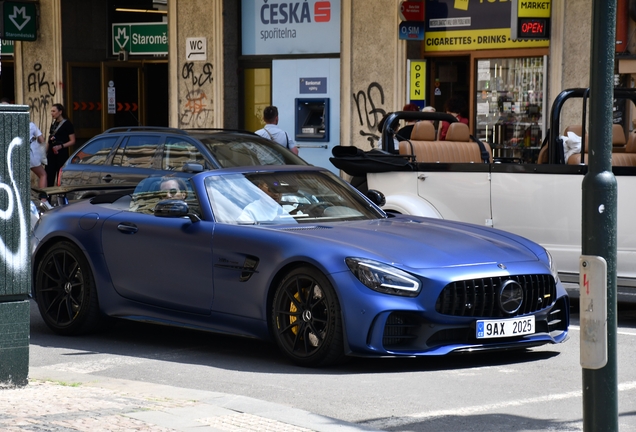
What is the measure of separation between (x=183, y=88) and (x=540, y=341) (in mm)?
15224

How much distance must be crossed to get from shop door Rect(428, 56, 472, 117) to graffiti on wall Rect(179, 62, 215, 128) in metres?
4.75

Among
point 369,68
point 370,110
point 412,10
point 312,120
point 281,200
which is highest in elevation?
point 412,10

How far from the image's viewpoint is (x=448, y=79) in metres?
18.7

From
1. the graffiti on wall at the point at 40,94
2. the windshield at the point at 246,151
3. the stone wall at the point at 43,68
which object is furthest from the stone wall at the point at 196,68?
the windshield at the point at 246,151

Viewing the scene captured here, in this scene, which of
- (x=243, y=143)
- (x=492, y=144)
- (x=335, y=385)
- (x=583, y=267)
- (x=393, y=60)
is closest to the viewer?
(x=583, y=267)

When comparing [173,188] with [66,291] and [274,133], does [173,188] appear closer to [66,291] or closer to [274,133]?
[66,291]

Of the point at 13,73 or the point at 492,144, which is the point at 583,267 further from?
the point at 13,73

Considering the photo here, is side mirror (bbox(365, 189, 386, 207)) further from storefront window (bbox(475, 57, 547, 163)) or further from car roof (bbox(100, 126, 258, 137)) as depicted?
storefront window (bbox(475, 57, 547, 163))

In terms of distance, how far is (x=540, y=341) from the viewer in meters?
7.87

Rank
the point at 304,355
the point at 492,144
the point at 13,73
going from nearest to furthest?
1. the point at 304,355
2. the point at 492,144
3. the point at 13,73

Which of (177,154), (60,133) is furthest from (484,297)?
(60,133)

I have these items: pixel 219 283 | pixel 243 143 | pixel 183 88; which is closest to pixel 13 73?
pixel 183 88

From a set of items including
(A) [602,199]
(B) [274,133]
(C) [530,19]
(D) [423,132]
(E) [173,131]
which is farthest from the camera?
(C) [530,19]

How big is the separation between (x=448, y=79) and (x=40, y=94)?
10.4 m
